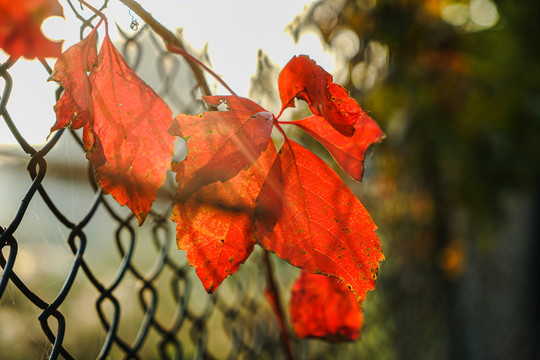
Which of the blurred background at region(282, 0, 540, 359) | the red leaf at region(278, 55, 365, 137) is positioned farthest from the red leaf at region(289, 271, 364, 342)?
the blurred background at region(282, 0, 540, 359)

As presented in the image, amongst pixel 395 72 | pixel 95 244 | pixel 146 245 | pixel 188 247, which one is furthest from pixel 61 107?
pixel 395 72

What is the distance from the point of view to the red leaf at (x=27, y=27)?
0.34m

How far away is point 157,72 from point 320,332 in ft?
1.92

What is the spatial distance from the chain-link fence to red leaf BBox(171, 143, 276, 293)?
6.9 inches

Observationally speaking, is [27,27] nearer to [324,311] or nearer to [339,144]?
[339,144]

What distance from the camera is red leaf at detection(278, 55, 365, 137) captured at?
14.3 inches

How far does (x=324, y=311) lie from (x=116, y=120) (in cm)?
44

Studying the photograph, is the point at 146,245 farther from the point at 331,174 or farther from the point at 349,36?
the point at 349,36

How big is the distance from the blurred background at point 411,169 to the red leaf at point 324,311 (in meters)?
0.23

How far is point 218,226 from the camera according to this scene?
1.26ft

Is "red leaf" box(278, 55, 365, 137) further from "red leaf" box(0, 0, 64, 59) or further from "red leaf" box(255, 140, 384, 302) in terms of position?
"red leaf" box(0, 0, 64, 59)

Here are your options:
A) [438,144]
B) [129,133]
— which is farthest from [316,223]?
[438,144]

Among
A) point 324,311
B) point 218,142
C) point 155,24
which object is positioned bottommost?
point 324,311

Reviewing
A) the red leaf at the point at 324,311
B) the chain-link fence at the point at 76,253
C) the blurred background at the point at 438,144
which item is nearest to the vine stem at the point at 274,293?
the red leaf at the point at 324,311
